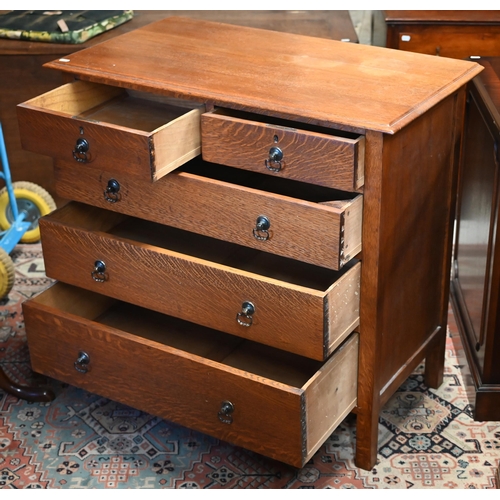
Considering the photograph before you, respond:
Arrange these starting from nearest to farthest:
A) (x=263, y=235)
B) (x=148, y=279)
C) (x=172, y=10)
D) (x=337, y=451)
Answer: (x=263, y=235), (x=148, y=279), (x=337, y=451), (x=172, y=10)

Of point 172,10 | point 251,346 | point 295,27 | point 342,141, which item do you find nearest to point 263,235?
point 342,141

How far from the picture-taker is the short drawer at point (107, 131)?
1789 millimetres

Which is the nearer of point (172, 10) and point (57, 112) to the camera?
A: point (57, 112)

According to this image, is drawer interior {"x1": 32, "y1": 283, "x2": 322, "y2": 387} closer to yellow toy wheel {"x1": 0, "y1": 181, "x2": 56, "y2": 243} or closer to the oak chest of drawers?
the oak chest of drawers

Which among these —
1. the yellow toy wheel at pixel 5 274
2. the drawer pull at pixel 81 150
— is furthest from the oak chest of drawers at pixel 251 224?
the yellow toy wheel at pixel 5 274

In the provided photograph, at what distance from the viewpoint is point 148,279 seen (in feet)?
6.60

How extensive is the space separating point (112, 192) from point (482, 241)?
3.20 ft

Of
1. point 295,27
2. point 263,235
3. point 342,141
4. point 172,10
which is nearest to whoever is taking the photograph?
point 342,141

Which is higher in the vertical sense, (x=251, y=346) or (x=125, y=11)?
(x=125, y=11)

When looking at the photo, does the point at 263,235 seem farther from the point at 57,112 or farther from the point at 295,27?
the point at 295,27

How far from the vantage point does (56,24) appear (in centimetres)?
293

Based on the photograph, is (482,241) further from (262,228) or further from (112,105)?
(112,105)

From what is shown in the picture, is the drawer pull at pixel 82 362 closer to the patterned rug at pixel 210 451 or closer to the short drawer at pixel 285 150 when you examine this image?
the patterned rug at pixel 210 451

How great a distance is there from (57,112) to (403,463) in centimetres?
116
